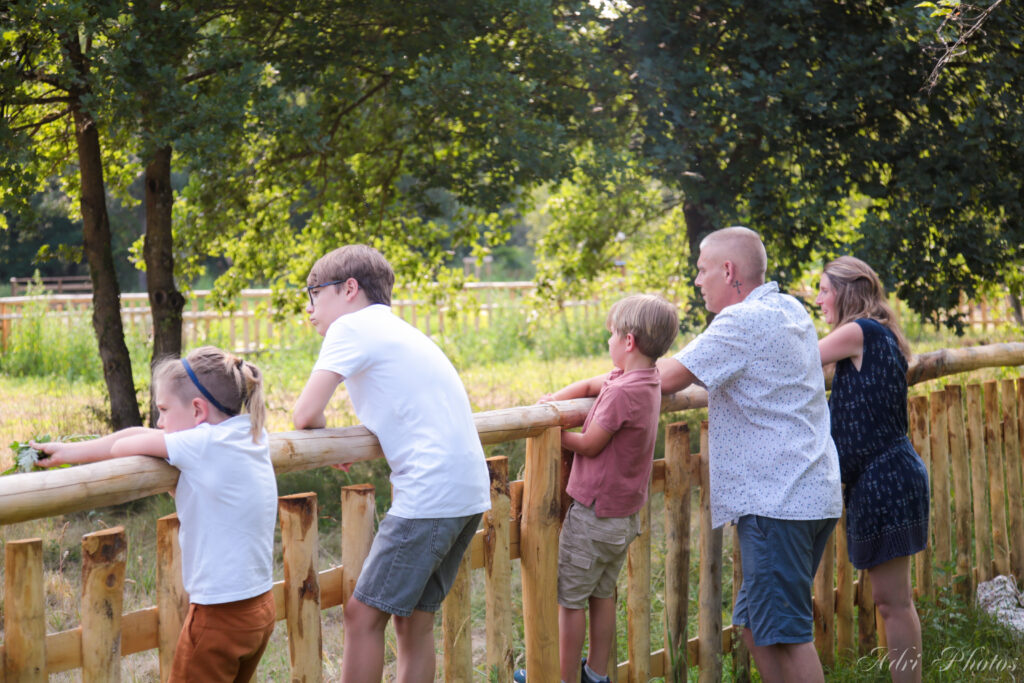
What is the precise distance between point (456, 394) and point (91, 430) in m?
7.14

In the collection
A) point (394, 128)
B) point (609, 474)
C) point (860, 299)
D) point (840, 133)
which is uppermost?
point (394, 128)

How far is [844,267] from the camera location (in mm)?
3105

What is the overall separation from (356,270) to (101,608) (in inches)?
42.4

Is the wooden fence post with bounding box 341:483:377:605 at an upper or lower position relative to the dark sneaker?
upper

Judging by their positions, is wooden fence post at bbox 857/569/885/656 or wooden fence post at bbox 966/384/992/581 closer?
wooden fence post at bbox 857/569/885/656

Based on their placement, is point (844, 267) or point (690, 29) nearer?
point (844, 267)

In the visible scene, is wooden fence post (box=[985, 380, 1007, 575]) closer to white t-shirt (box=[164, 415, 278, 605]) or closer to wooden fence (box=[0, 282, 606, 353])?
white t-shirt (box=[164, 415, 278, 605])

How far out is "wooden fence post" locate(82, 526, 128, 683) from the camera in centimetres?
189

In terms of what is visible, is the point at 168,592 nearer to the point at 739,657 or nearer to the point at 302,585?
the point at 302,585

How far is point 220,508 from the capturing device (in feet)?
6.66

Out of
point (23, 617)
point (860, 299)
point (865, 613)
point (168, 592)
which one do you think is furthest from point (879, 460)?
Answer: point (23, 617)

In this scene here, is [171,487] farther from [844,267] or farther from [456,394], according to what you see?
[844,267]

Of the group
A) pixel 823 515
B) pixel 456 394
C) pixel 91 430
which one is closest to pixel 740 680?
pixel 823 515

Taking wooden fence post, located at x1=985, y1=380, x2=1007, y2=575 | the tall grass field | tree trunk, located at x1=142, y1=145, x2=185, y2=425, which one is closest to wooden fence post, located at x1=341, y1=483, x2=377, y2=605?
the tall grass field
